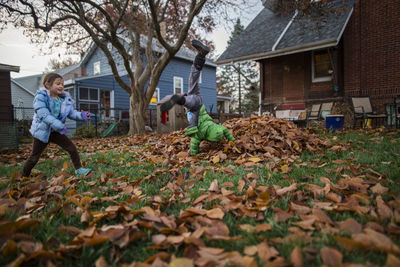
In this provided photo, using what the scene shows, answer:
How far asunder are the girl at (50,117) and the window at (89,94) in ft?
42.7

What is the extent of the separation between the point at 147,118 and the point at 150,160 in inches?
507

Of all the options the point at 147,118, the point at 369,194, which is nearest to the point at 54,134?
the point at 369,194

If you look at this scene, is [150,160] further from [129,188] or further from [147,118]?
[147,118]

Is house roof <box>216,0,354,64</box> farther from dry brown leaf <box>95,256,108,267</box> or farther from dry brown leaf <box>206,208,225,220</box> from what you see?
dry brown leaf <box>95,256,108,267</box>

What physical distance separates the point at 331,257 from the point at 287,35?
36.5 feet

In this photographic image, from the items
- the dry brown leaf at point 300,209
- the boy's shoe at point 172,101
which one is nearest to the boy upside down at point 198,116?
the boy's shoe at point 172,101

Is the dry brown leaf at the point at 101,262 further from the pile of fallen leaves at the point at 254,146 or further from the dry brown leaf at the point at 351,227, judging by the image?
the pile of fallen leaves at the point at 254,146

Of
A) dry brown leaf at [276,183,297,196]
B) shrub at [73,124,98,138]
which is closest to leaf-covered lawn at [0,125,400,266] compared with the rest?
dry brown leaf at [276,183,297,196]

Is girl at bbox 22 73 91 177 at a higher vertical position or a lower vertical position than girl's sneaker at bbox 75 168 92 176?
higher

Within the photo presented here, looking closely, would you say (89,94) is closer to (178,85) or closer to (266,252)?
→ (178,85)

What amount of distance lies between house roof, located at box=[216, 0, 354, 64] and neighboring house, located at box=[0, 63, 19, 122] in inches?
319

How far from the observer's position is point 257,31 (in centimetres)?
1241

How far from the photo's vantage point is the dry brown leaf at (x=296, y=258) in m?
1.00

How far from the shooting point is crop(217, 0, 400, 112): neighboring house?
8805mm
